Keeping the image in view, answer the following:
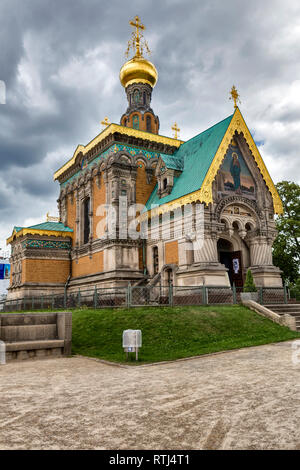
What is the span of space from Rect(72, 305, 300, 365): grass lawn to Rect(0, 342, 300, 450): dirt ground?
2.09 meters

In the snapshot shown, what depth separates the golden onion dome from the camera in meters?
29.3

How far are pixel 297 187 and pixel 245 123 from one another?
488 inches

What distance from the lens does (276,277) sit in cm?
2152

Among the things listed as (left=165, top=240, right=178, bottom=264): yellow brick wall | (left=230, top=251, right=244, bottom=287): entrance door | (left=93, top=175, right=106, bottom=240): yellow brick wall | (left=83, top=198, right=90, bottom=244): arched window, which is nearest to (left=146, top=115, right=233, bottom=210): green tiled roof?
(left=165, top=240, right=178, bottom=264): yellow brick wall

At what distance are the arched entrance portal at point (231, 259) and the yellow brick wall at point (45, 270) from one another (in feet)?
40.1

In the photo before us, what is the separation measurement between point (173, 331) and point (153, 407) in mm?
6893

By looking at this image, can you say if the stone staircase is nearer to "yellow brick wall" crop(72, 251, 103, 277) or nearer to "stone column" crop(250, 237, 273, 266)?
"stone column" crop(250, 237, 273, 266)

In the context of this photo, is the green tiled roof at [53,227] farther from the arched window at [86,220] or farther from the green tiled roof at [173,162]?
the green tiled roof at [173,162]

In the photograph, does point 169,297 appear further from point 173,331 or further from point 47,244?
point 47,244

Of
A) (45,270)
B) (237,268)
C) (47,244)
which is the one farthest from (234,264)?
(47,244)

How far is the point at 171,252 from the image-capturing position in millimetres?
21188
